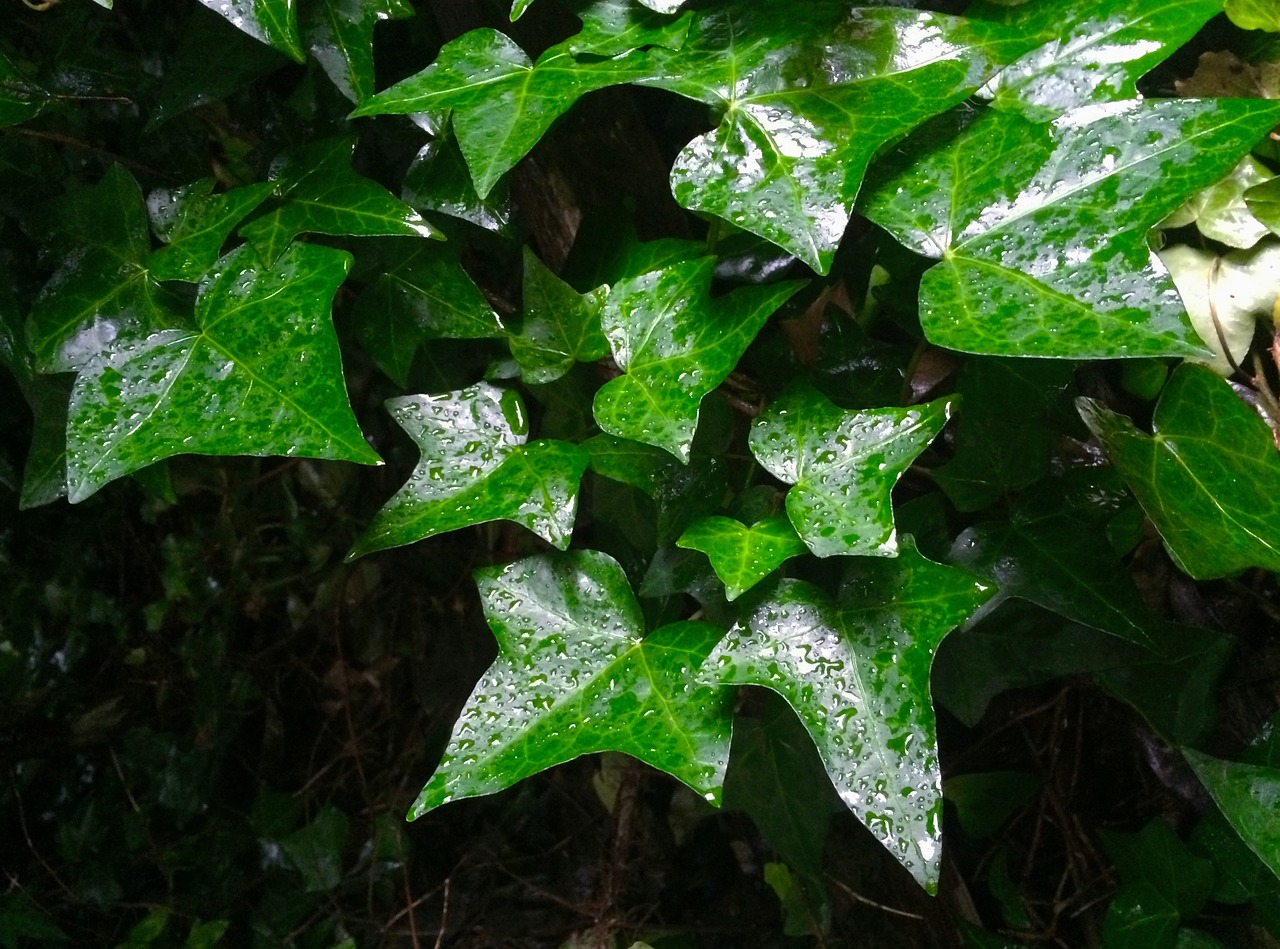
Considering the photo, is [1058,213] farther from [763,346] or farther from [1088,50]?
[763,346]

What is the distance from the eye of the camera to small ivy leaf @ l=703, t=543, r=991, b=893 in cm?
60

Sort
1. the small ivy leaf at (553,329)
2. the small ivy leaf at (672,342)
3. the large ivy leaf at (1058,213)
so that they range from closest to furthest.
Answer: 1. the large ivy leaf at (1058,213)
2. the small ivy leaf at (672,342)
3. the small ivy leaf at (553,329)

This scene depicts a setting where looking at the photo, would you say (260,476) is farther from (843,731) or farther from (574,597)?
(843,731)

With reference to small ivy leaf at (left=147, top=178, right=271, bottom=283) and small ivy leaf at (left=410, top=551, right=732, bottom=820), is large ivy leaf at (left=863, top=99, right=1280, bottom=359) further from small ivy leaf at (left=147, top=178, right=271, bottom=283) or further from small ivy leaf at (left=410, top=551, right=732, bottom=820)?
small ivy leaf at (left=147, top=178, right=271, bottom=283)

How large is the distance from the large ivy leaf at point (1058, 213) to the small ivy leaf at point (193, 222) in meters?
0.50

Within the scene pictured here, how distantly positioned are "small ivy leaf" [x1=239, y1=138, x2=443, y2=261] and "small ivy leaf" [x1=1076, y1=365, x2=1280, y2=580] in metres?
0.55

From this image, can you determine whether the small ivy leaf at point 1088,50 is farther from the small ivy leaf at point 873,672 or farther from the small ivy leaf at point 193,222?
the small ivy leaf at point 193,222

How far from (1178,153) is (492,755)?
0.61 meters

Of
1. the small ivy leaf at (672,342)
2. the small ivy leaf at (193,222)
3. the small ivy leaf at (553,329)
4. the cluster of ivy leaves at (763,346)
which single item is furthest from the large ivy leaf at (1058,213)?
the small ivy leaf at (193,222)

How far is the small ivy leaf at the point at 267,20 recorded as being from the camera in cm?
67

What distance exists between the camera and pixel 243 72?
2.68 feet

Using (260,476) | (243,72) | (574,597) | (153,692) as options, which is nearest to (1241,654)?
(574,597)

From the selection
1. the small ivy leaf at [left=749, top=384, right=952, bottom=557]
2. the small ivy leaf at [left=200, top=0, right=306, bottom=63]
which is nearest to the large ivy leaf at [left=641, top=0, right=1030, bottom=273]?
the small ivy leaf at [left=749, top=384, right=952, bottom=557]

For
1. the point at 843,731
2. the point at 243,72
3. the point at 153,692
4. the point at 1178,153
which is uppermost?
the point at 243,72
